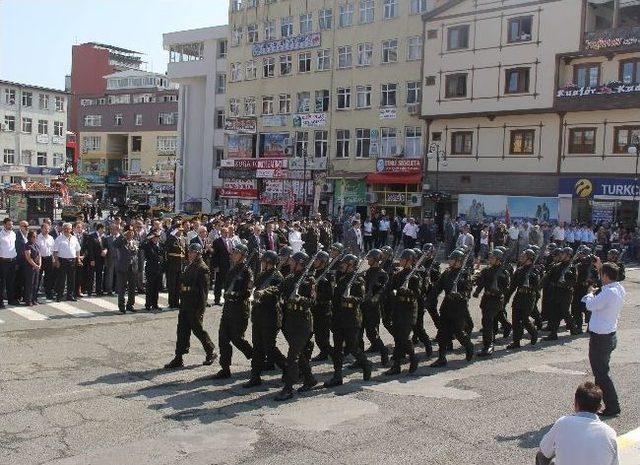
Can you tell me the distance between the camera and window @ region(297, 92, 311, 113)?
47.1 meters

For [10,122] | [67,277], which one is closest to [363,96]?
[67,277]

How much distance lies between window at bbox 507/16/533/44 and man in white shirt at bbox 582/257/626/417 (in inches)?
1192

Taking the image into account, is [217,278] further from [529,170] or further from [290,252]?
[529,170]

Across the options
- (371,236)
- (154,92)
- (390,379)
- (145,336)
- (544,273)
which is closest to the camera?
(390,379)

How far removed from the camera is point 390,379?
1021 cm

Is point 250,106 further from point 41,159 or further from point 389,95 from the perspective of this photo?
point 41,159

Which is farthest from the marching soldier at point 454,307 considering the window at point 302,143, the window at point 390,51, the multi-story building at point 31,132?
the multi-story building at point 31,132

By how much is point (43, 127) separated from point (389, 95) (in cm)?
4242

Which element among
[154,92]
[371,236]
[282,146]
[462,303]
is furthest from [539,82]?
[154,92]

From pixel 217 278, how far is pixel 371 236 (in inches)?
575

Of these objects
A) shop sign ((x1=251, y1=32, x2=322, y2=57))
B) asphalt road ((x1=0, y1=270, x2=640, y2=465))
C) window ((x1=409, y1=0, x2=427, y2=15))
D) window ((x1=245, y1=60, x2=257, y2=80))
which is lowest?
asphalt road ((x1=0, y1=270, x2=640, y2=465))

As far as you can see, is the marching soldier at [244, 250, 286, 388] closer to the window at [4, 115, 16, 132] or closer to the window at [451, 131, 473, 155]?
the window at [451, 131, 473, 155]

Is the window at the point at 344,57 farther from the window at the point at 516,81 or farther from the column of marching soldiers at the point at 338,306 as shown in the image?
the column of marching soldiers at the point at 338,306

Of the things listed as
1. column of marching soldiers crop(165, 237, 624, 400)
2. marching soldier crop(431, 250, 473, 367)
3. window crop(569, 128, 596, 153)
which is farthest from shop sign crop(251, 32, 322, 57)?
marching soldier crop(431, 250, 473, 367)
